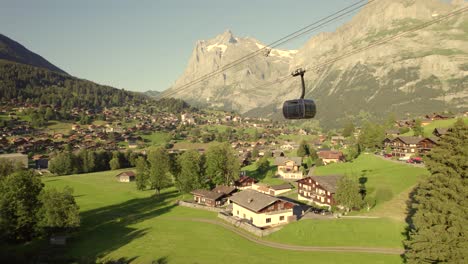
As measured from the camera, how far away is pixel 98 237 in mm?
59406

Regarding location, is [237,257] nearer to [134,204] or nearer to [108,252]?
[108,252]

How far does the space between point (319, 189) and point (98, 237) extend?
49251 millimetres

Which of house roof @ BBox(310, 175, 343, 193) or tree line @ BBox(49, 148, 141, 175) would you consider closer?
house roof @ BBox(310, 175, 343, 193)

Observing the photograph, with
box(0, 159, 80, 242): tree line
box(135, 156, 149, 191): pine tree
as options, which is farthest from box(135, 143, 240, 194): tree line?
box(0, 159, 80, 242): tree line

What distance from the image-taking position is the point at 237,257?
150 feet

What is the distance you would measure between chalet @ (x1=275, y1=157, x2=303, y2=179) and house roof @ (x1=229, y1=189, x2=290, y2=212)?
46385mm

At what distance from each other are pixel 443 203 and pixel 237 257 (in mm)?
26792

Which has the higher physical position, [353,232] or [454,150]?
[454,150]

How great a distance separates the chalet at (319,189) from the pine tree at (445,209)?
3303 centimetres

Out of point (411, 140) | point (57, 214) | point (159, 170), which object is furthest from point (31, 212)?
point (411, 140)

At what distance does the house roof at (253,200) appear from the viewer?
63.0 m

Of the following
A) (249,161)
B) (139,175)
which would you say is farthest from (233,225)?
(249,161)

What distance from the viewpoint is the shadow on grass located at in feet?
168

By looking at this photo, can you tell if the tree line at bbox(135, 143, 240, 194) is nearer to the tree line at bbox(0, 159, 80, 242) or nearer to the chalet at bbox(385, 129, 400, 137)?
the tree line at bbox(0, 159, 80, 242)
